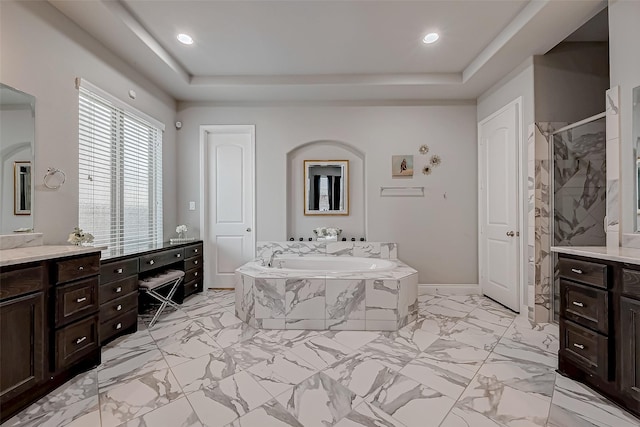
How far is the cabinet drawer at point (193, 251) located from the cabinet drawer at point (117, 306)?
37.2 inches

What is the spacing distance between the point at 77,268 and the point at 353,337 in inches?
82.2

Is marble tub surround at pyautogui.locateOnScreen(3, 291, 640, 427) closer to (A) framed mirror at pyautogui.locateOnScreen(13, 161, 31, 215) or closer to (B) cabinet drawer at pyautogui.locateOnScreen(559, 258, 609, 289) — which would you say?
(B) cabinet drawer at pyautogui.locateOnScreen(559, 258, 609, 289)

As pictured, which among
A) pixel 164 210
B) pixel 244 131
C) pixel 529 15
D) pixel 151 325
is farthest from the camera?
pixel 244 131

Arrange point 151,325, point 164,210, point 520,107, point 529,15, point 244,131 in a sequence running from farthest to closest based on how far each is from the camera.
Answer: point 244,131 < point 164,210 < point 520,107 < point 151,325 < point 529,15

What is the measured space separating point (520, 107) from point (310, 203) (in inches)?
105

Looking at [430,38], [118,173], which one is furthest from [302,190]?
[430,38]

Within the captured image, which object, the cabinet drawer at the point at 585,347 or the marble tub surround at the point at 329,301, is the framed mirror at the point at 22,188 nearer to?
the marble tub surround at the point at 329,301

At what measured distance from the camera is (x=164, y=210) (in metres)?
3.80

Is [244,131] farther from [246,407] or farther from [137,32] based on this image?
[246,407]

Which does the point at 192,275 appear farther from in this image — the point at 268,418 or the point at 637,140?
the point at 637,140

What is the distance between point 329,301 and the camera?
2.75 meters

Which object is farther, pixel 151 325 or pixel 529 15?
pixel 151 325

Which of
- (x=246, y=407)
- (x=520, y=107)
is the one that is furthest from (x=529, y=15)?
(x=246, y=407)

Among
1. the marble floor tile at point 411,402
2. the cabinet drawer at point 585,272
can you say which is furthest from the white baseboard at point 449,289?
the marble floor tile at point 411,402
